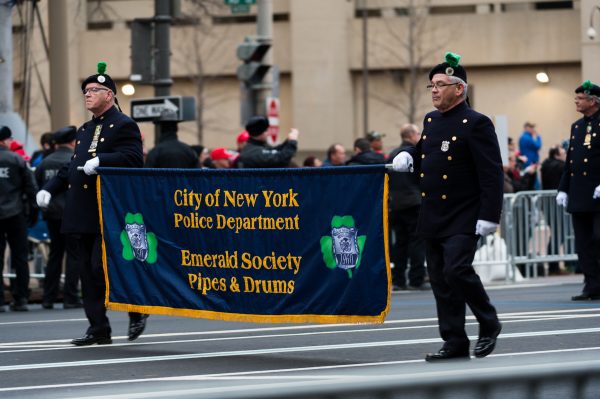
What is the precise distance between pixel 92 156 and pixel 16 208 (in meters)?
5.51

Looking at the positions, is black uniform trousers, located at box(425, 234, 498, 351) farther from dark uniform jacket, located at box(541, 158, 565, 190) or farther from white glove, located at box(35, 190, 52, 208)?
dark uniform jacket, located at box(541, 158, 565, 190)

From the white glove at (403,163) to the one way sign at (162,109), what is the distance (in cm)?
897

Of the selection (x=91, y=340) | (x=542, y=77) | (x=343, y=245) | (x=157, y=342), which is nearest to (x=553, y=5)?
(x=542, y=77)

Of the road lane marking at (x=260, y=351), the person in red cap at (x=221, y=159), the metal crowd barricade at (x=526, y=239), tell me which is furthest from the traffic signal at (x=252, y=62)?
the road lane marking at (x=260, y=351)

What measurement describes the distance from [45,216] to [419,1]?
30.0m

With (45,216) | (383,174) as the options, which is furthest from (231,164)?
(383,174)

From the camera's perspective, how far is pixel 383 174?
9008 millimetres

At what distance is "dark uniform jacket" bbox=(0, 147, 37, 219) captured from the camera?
15.8 m

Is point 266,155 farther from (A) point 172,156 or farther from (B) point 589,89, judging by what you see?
(B) point 589,89

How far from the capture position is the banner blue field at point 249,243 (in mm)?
9062

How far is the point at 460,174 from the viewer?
8648 mm

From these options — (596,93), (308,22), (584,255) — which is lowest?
(584,255)

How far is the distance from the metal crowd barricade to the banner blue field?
925 cm

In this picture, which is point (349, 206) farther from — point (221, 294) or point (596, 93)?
point (596, 93)
